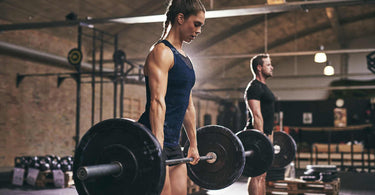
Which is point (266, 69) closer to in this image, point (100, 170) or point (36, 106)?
point (100, 170)

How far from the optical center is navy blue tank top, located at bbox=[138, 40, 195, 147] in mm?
1699

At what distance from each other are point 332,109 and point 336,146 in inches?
169

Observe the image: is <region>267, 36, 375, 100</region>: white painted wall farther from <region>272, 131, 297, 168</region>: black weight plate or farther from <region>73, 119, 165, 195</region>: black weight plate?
<region>73, 119, 165, 195</region>: black weight plate

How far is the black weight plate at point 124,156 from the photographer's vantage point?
1.45 meters

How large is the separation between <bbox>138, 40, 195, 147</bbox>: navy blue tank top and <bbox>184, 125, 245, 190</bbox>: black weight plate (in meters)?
0.58

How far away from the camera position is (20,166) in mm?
6660

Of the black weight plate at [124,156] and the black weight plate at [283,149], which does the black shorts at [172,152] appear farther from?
the black weight plate at [283,149]

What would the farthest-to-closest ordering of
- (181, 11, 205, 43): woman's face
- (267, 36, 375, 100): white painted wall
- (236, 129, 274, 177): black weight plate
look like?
(267, 36, 375, 100): white painted wall
(236, 129, 274, 177): black weight plate
(181, 11, 205, 43): woman's face

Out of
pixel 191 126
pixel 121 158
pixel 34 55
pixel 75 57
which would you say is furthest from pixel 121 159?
pixel 34 55

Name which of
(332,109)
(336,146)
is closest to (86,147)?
(336,146)

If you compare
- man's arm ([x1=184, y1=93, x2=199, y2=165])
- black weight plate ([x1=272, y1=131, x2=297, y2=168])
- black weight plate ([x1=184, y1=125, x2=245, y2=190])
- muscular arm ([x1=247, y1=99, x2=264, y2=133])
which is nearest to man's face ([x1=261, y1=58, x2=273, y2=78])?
muscular arm ([x1=247, y1=99, x2=264, y2=133])

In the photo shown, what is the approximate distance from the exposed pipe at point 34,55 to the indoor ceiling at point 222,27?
506 millimetres

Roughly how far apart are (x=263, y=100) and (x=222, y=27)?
804 cm

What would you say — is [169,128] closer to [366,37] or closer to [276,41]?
[276,41]
